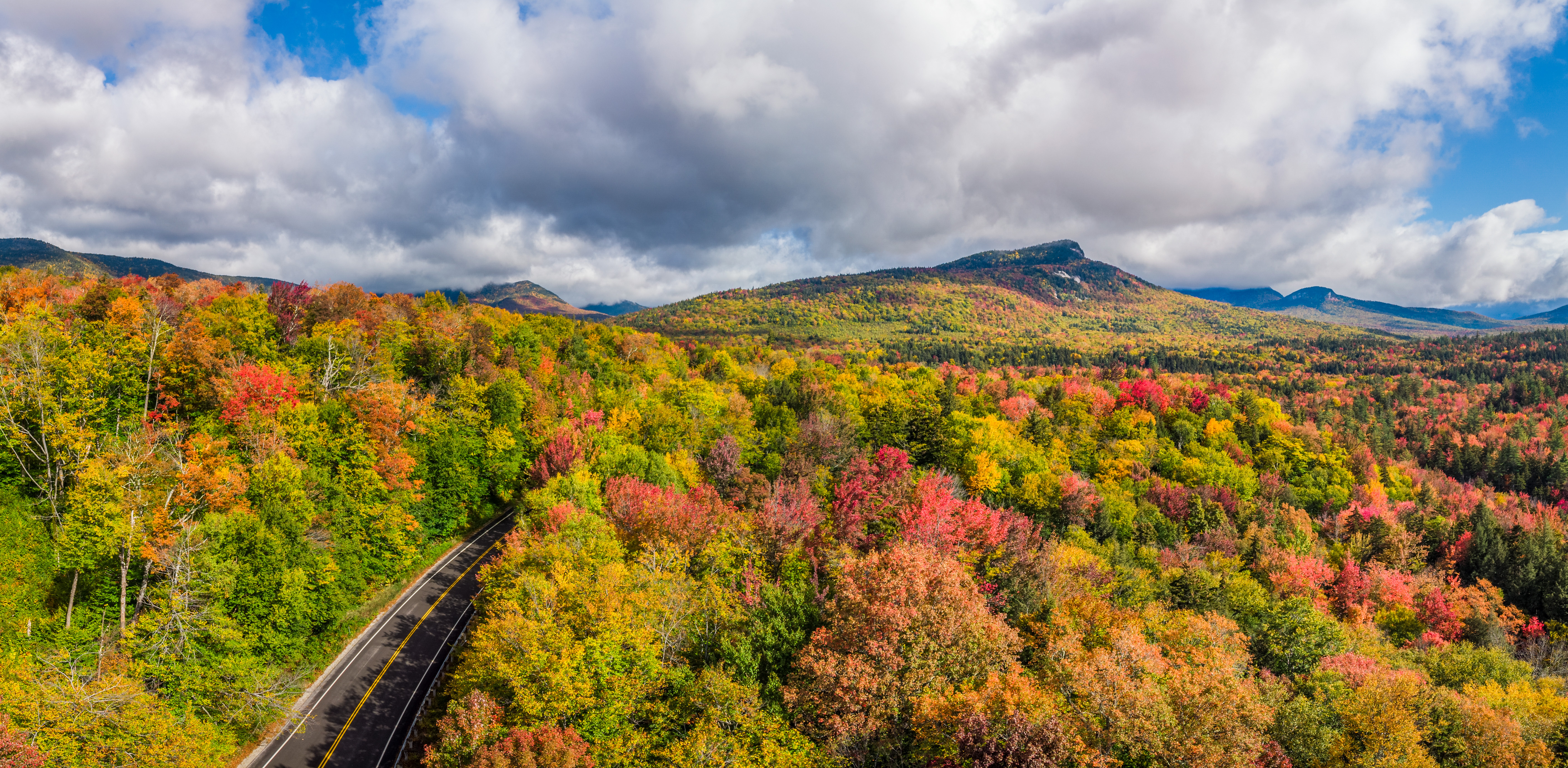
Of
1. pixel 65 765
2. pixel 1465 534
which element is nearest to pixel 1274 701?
pixel 65 765

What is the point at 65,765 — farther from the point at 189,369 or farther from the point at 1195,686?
the point at 1195,686

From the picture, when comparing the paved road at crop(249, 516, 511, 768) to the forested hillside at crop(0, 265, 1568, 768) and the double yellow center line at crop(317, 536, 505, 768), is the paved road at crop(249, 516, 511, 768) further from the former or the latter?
the forested hillside at crop(0, 265, 1568, 768)

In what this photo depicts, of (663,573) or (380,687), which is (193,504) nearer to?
(380,687)

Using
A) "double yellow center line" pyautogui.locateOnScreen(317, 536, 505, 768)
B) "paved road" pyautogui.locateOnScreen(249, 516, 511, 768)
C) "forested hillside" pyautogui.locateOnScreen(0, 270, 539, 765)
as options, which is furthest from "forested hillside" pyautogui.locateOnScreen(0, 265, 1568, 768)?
"double yellow center line" pyautogui.locateOnScreen(317, 536, 505, 768)

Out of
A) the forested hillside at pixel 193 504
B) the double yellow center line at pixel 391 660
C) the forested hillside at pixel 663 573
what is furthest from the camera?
the double yellow center line at pixel 391 660

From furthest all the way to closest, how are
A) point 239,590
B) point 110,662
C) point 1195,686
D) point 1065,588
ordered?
1. point 1065,588
2. point 239,590
3. point 110,662
4. point 1195,686

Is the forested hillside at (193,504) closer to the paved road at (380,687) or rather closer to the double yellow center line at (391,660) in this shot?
the paved road at (380,687)

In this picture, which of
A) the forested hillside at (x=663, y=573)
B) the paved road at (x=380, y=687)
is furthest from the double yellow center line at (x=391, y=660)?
the forested hillside at (x=663, y=573)
